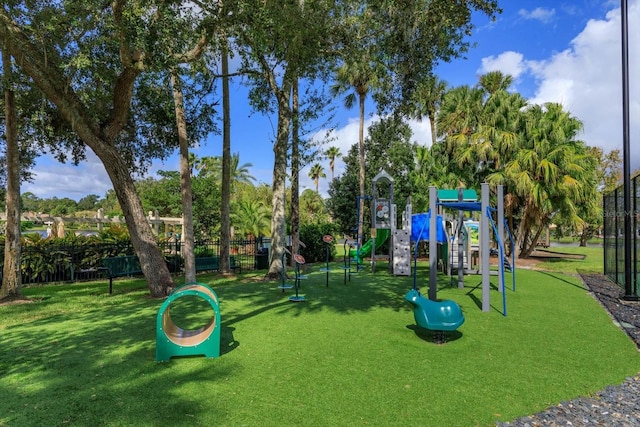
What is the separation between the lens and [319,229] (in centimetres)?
2050

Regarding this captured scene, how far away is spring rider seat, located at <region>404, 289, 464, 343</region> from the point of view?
5340 millimetres

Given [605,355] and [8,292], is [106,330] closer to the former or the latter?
[8,292]

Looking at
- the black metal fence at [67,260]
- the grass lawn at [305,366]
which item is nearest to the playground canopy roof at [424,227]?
the grass lawn at [305,366]

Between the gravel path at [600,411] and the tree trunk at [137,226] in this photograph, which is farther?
the tree trunk at [137,226]

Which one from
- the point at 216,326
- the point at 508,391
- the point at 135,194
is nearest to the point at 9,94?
the point at 135,194

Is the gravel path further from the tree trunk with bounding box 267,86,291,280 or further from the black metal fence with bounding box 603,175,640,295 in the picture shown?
the tree trunk with bounding box 267,86,291,280

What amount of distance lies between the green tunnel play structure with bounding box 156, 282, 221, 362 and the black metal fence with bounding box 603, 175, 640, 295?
886 centimetres

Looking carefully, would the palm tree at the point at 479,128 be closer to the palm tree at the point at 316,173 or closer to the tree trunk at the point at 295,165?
the tree trunk at the point at 295,165

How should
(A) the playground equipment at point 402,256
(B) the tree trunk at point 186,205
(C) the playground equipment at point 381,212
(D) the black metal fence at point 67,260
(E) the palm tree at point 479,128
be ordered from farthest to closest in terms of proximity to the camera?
(E) the palm tree at point 479,128 → (C) the playground equipment at point 381,212 → (A) the playground equipment at point 402,256 → (D) the black metal fence at point 67,260 → (B) the tree trunk at point 186,205

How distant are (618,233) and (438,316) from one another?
8454 millimetres

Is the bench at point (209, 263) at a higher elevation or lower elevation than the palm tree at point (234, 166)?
lower

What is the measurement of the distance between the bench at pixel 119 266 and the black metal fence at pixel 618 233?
1203 cm

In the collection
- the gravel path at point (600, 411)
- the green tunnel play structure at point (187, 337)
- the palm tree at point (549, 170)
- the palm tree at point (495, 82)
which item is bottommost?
the gravel path at point (600, 411)

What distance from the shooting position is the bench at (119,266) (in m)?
9.80
